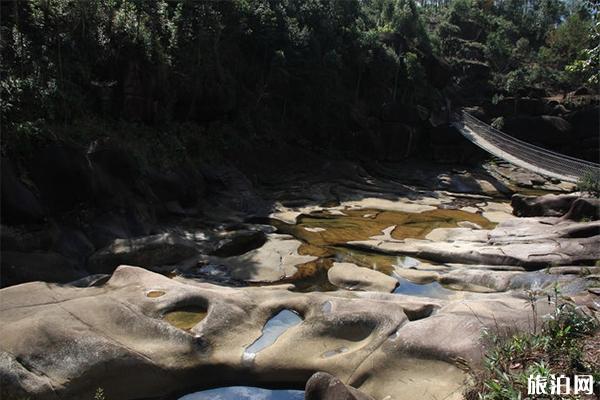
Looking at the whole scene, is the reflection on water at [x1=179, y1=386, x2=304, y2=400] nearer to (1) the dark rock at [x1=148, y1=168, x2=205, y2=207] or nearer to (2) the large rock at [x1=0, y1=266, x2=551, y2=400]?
(2) the large rock at [x1=0, y1=266, x2=551, y2=400]

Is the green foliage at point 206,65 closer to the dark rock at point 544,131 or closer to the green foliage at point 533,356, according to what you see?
the dark rock at point 544,131

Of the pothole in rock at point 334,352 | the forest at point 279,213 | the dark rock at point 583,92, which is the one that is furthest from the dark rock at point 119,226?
the dark rock at point 583,92

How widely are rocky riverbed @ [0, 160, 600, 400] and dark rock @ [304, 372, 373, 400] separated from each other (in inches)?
0.6

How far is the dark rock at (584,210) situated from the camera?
1355 cm

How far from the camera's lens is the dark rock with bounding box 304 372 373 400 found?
483cm

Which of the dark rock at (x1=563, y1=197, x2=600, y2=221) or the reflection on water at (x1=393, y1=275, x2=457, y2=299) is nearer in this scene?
the reflection on water at (x1=393, y1=275, x2=457, y2=299)

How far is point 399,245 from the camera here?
12.8 meters

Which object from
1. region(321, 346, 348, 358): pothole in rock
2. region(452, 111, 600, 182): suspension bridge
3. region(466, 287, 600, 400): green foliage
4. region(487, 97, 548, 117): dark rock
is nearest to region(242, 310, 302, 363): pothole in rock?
region(321, 346, 348, 358): pothole in rock

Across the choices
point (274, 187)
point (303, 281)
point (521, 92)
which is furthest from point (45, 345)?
point (521, 92)

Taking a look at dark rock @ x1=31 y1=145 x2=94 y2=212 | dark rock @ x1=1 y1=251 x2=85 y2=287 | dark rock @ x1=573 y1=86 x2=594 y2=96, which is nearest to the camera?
dark rock @ x1=1 y1=251 x2=85 y2=287

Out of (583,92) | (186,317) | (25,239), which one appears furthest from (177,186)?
(583,92)

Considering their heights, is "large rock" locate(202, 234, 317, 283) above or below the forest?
below

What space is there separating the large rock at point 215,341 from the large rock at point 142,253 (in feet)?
9.77

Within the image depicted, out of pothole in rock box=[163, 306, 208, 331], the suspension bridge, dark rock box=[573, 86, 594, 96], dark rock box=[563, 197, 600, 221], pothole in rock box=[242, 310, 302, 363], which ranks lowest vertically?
pothole in rock box=[242, 310, 302, 363]
